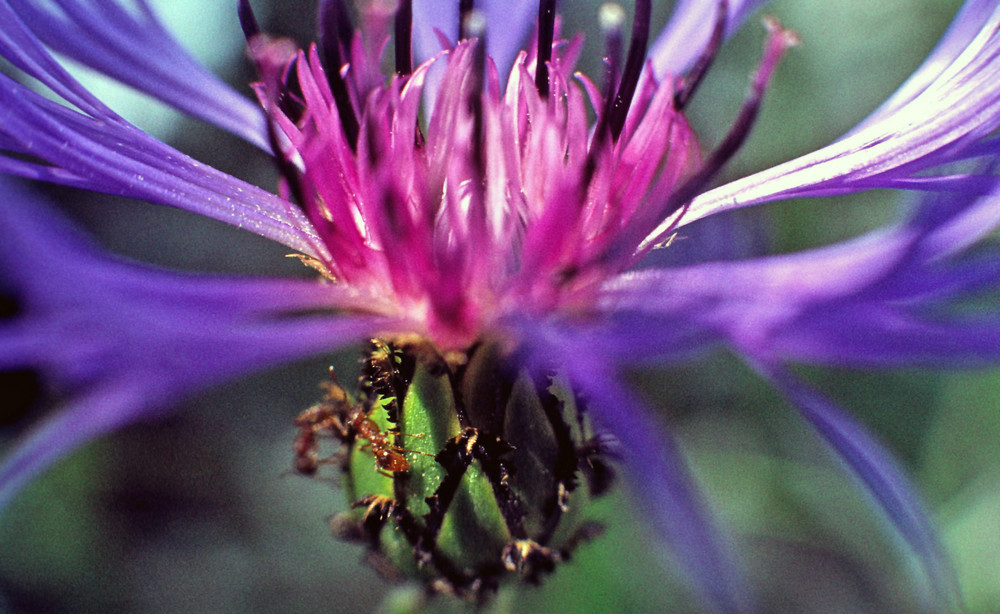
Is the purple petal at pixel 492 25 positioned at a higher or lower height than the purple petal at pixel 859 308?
higher

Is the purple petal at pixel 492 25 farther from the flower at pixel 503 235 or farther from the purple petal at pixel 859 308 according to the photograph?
the purple petal at pixel 859 308

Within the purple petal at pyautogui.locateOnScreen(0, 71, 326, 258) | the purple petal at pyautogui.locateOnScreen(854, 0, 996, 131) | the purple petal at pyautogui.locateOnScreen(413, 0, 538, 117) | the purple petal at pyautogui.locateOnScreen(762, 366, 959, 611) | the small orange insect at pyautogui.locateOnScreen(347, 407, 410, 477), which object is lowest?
the purple petal at pyautogui.locateOnScreen(762, 366, 959, 611)

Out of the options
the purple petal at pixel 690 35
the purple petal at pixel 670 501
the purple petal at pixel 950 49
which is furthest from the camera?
the purple petal at pixel 690 35

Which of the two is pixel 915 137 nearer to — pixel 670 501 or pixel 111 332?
pixel 670 501

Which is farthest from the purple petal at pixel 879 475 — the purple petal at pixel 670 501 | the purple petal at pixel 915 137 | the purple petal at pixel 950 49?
the purple petal at pixel 950 49

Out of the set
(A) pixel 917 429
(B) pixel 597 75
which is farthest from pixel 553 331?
(B) pixel 597 75

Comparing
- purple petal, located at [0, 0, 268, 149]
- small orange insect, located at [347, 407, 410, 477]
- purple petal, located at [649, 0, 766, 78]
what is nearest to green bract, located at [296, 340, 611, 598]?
small orange insect, located at [347, 407, 410, 477]

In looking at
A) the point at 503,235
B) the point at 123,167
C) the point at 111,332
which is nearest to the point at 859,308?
the point at 503,235

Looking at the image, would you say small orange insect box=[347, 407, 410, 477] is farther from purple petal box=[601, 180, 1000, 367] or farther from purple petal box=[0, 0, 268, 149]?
purple petal box=[0, 0, 268, 149]
